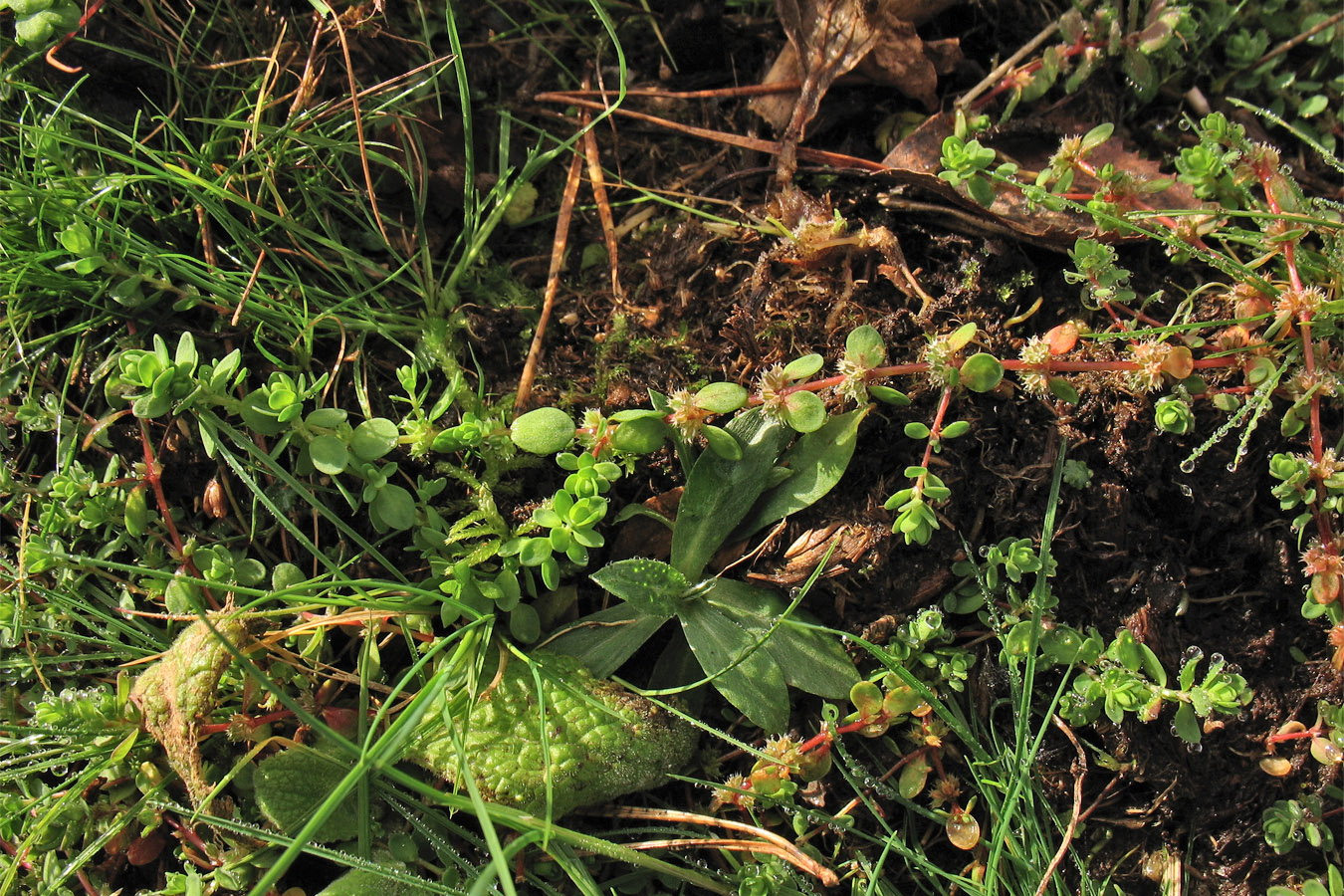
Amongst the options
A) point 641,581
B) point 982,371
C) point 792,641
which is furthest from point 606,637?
point 982,371

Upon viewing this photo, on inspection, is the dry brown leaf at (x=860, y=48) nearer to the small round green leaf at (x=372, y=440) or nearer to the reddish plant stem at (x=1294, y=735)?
the small round green leaf at (x=372, y=440)

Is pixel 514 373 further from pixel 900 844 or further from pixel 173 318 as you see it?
pixel 900 844

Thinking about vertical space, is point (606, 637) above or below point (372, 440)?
below

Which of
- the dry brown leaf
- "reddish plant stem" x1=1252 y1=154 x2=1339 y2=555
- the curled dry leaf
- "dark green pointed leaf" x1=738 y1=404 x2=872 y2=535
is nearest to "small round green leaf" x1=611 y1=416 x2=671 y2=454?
"dark green pointed leaf" x1=738 y1=404 x2=872 y2=535

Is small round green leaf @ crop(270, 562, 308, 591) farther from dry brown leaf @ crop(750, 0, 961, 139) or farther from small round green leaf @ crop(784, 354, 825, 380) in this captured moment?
dry brown leaf @ crop(750, 0, 961, 139)

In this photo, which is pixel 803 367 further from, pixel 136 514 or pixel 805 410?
pixel 136 514

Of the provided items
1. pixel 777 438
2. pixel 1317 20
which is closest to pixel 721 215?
pixel 777 438
